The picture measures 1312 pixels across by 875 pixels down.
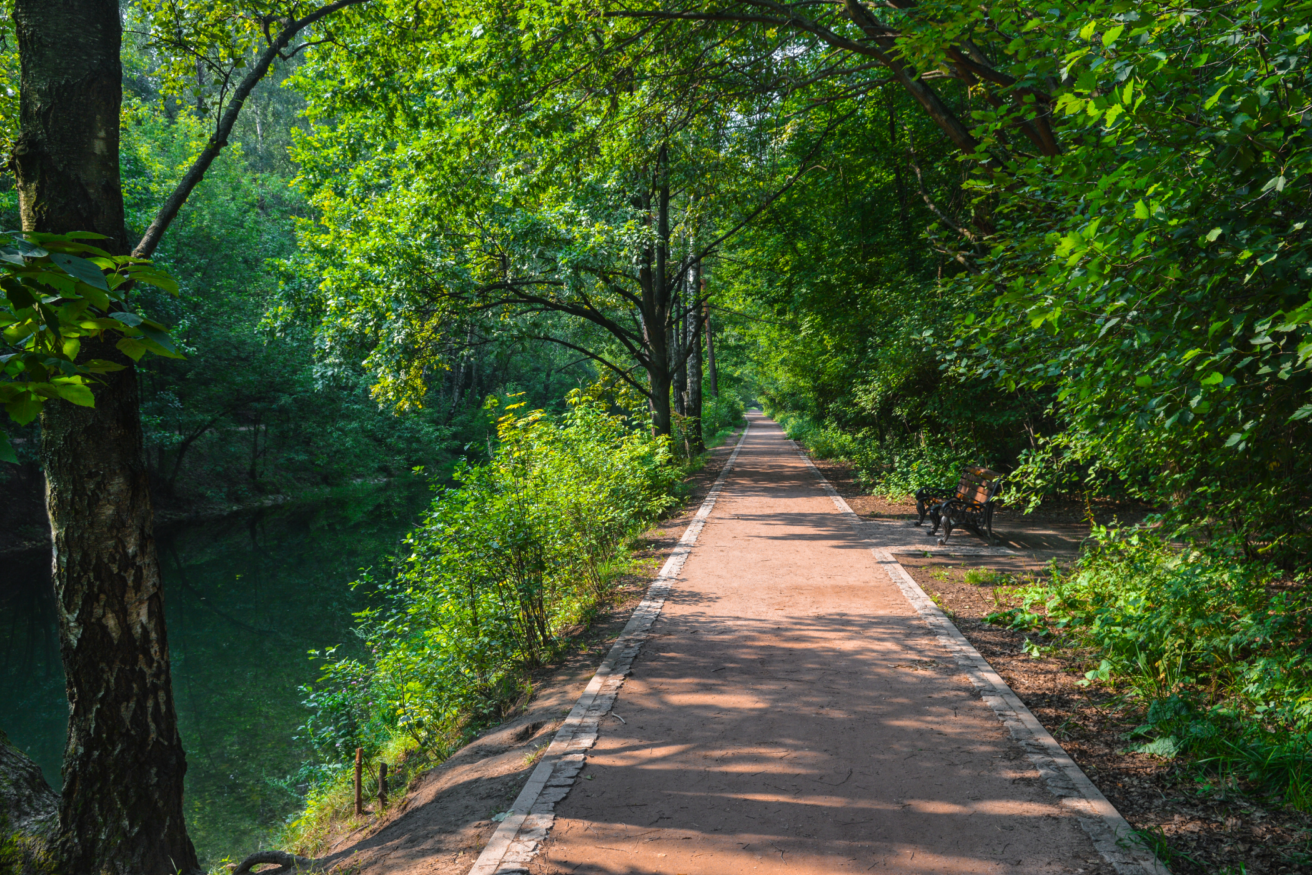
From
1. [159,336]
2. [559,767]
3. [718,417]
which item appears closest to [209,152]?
[159,336]

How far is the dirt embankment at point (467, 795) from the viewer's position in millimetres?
3527

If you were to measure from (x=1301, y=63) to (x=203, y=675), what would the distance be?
1282 cm

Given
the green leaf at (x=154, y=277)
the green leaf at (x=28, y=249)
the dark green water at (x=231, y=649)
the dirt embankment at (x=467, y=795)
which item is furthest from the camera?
the dark green water at (x=231, y=649)

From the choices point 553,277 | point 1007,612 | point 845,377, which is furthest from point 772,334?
point 1007,612

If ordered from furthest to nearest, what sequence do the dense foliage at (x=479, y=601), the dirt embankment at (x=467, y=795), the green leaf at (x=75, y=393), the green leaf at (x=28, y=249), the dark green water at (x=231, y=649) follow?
1. the dark green water at (x=231, y=649)
2. the dense foliage at (x=479, y=601)
3. the dirt embankment at (x=467, y=795)
4. the green leaf at (x=75, y=393)
5. the green leaf at (x=28, y=249)

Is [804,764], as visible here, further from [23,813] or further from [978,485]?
[978,485]

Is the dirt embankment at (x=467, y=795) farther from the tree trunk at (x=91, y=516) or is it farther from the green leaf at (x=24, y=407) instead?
the green leaf at (x=24, y=407)

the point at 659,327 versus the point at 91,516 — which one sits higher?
the point at 659,327

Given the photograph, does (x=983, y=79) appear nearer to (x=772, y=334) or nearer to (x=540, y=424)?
(x=540, y=424)

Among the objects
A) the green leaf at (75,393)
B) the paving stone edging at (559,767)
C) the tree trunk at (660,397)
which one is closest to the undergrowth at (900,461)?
the tree trunk at (660,397)

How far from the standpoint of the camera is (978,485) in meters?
10.3

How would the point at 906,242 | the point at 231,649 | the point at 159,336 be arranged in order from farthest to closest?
the point at 906,242 → the point at 231,649 → the point at 159,336

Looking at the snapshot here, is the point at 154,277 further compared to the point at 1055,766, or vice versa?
the point at 1055,766

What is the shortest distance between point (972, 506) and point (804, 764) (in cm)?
686
